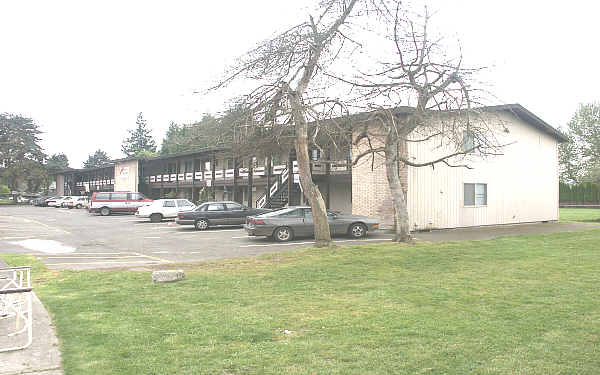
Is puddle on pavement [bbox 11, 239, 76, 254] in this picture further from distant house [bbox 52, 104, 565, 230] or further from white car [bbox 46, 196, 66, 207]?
white car [bbox 46, 196, 66, 207]

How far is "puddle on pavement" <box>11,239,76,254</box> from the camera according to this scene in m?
14.6

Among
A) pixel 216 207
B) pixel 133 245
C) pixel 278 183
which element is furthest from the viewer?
pixel 278 183

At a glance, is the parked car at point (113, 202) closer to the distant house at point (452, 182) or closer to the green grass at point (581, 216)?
the distant house at point (452, 182)

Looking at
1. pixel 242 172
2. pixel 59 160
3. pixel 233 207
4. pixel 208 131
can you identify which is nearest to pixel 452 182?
pixel 233 207

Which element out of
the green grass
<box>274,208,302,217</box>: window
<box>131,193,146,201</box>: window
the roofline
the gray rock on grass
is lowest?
the green grass

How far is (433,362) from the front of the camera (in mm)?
4223

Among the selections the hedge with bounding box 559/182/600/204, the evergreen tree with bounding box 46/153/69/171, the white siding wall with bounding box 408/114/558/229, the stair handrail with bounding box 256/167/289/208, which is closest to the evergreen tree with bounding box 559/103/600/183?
the hedge with bounding box 559/182/600/204

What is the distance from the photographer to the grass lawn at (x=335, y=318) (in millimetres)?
4262

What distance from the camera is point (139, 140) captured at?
107 m

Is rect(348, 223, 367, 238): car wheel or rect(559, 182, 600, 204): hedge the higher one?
rect(559, 182, 600, 204): hedge

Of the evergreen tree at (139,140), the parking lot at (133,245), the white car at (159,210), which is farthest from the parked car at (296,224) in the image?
the evergreen tree at (139,140)

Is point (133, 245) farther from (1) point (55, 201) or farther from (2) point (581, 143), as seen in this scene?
(2) point (581, 143)

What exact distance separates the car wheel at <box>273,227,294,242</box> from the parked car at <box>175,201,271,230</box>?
515 centimetres

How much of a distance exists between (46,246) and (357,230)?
10467mm
